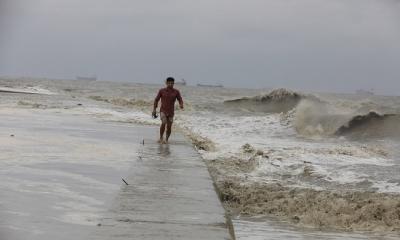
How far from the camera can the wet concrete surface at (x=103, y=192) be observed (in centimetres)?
473

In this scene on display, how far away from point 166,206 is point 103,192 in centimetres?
106

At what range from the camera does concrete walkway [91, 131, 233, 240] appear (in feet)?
15.3

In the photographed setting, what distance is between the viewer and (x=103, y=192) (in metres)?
6.39

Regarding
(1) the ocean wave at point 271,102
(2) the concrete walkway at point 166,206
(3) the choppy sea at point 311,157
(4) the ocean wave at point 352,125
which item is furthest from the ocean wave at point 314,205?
(1) the ocean wave at point 271,102

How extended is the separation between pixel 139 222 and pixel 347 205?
158 inches

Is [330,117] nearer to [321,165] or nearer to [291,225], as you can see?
[321,165]

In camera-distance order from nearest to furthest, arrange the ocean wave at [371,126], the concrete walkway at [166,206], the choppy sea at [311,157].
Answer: the concrete walkway at [166,206]
the choppy sea at [311,157]
the ocean wave at [371,126]

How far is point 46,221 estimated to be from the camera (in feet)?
16.3

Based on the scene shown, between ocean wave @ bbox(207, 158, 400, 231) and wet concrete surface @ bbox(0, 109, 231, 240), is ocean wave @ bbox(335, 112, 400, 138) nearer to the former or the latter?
wet concrete surface @ bbox(0, 109, 231, 240)

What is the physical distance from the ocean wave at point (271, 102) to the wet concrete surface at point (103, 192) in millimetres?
32473

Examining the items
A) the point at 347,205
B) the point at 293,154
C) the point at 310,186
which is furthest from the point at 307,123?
the point at 347,205

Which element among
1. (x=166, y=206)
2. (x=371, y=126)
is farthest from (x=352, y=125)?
(x=166, y=206)

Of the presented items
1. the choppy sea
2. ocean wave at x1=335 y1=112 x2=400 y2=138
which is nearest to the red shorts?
the choppy sea

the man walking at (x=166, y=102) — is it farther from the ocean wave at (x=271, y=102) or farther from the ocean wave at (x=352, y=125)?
the ocean wave at (x=271, y=102)
